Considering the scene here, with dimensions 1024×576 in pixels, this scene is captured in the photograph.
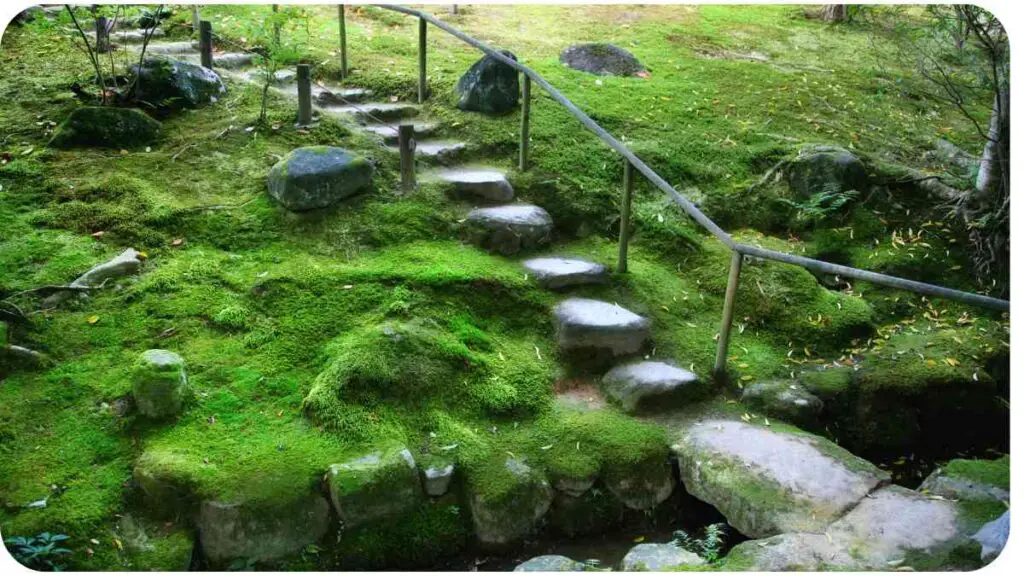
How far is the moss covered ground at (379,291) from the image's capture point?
4.02m

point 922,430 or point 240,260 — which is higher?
point 240,260

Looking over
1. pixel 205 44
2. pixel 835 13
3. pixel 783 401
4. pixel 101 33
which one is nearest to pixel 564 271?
pixel 783 401

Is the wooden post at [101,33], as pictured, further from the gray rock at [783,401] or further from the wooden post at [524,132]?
the gray rock at [783,401]

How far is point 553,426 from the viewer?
4508 mm

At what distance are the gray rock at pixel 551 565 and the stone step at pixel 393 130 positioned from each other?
4112 mm

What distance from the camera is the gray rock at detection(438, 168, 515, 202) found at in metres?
6.14

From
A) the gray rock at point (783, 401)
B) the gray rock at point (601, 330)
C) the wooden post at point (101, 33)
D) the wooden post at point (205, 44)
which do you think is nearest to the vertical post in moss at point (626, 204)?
the gray rock at point (601, 330)

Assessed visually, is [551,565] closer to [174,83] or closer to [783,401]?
[783,401]

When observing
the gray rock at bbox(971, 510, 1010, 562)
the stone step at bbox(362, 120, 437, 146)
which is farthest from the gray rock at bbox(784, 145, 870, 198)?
the gray rock at bbox(971, 510, 1010, 562)

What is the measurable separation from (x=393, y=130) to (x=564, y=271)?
2429 millimetres

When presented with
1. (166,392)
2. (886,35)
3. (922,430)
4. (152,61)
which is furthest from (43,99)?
(886,35)

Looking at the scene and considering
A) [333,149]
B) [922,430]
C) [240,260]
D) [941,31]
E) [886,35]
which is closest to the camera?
[922,430]

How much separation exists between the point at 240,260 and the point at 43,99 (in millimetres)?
2985

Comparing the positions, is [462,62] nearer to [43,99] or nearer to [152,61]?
[152,61]
